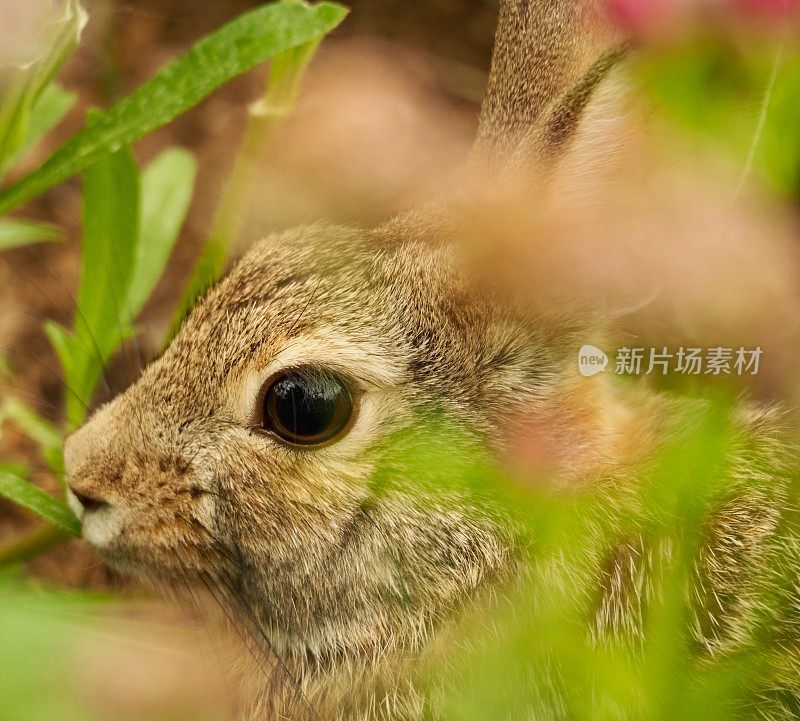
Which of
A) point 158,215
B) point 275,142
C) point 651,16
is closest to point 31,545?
point 158,215

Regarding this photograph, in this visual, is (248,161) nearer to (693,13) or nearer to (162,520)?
(162,520)

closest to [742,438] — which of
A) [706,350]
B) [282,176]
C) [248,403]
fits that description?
[706,350]

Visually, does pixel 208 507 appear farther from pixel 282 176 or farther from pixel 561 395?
A: pixel 282 176

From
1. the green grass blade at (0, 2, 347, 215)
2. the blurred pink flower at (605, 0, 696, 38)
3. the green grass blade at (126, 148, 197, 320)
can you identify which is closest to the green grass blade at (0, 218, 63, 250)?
the green grass blade at (126, 148, 197, 320)

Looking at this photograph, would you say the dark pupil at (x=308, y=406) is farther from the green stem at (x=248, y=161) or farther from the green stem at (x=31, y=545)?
the green stem at (x=31, y=545)

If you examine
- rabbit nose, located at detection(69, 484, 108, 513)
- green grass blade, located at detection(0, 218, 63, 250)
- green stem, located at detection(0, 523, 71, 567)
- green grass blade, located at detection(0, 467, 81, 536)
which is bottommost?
green stem, located at detection(0, 523, 71, 567)

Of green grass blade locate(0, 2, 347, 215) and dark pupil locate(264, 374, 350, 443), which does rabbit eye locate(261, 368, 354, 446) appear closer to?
dark pupil locate(264, 374, 350, 443)

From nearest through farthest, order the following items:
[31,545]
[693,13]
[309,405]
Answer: [693,13] → [309,405] → [31,545]
